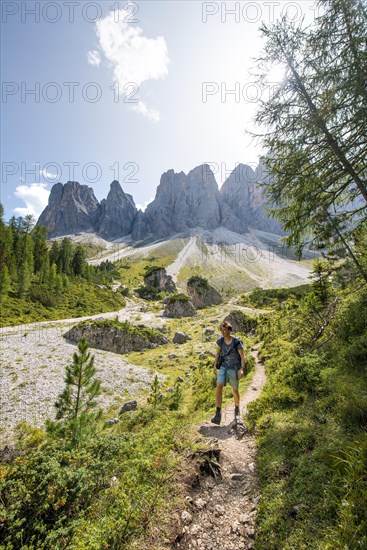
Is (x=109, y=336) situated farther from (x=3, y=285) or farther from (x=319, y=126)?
(x=319, y=126)

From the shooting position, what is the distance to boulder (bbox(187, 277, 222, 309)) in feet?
220

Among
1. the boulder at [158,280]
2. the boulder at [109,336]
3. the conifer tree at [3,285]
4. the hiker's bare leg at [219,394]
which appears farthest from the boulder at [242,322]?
the boulder at [158,280]

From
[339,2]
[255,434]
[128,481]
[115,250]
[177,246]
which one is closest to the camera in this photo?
[128,481]

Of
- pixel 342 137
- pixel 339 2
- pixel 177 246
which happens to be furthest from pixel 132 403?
pixel 177 246

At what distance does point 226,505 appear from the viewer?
418 cm

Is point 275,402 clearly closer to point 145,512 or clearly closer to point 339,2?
point 145,512

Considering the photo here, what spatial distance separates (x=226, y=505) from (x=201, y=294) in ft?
208

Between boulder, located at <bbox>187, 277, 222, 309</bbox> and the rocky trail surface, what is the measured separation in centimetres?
6118

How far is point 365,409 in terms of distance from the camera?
15.4 ft

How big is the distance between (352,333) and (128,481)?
9539mm

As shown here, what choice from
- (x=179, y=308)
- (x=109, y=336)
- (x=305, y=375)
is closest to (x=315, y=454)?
(x=305, y=375)

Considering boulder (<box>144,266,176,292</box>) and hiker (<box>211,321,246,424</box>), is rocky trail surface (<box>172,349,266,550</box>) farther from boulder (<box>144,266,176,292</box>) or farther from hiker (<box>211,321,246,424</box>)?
boulder (<box>144,266,176,292</box>)

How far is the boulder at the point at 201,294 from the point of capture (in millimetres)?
67188

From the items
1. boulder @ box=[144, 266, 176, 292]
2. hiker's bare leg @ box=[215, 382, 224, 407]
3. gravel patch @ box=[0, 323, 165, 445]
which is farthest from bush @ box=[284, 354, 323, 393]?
boulder @ box=[144, 266, 176, 292]
